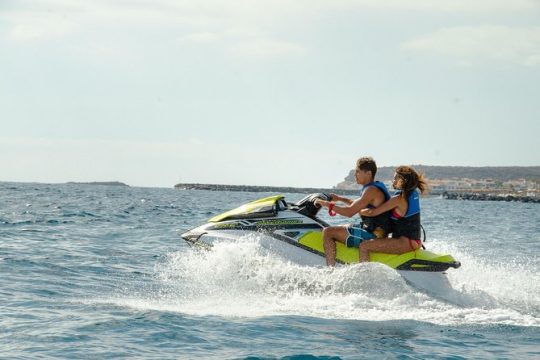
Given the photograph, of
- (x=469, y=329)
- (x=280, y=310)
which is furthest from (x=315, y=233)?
(x=469, y=329)

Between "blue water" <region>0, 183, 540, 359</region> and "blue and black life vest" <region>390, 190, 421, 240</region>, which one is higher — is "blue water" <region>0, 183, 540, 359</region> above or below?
below

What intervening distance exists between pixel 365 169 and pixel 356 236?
29.7 inches

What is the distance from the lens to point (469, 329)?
730cm

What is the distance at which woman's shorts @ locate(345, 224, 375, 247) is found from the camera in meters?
8.53

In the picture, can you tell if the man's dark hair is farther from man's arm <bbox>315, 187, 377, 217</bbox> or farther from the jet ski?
the jet ski

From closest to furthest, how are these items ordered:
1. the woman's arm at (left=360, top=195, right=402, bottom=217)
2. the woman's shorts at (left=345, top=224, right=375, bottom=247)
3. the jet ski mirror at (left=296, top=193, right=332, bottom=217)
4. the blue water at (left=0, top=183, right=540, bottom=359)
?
the blue water at (left=0, top=183, right=540, bottom=359) < the woman's arm at (left=360, top=195, right=402, bottom=217) < the woman's shorts at (left=345, top=224, right=375, bottom=247) < the jet ski mirror at (left=296, top=193, right=332, bottom=217)

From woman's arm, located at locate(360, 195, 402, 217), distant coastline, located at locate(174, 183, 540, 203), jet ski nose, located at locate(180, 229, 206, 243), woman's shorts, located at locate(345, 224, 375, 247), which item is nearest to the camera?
woman's arm, located at locate(360, 195, 402, 217)

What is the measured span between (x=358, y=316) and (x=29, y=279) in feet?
14.7

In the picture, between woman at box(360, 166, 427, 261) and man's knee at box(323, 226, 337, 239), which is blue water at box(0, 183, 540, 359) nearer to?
woman at box(360, 166, 427, 261)

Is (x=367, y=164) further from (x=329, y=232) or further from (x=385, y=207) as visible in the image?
(x=329, y=232)

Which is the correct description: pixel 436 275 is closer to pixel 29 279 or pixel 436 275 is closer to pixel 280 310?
pixel 280 310

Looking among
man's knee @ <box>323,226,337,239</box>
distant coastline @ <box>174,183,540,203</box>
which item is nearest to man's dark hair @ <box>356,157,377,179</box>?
man's knee @ <box>323,226,337,239</box>

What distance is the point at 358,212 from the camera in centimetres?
857

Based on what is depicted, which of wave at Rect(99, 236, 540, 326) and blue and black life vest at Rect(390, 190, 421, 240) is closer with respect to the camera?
wave at Rect(99, 236, 540, 326)
